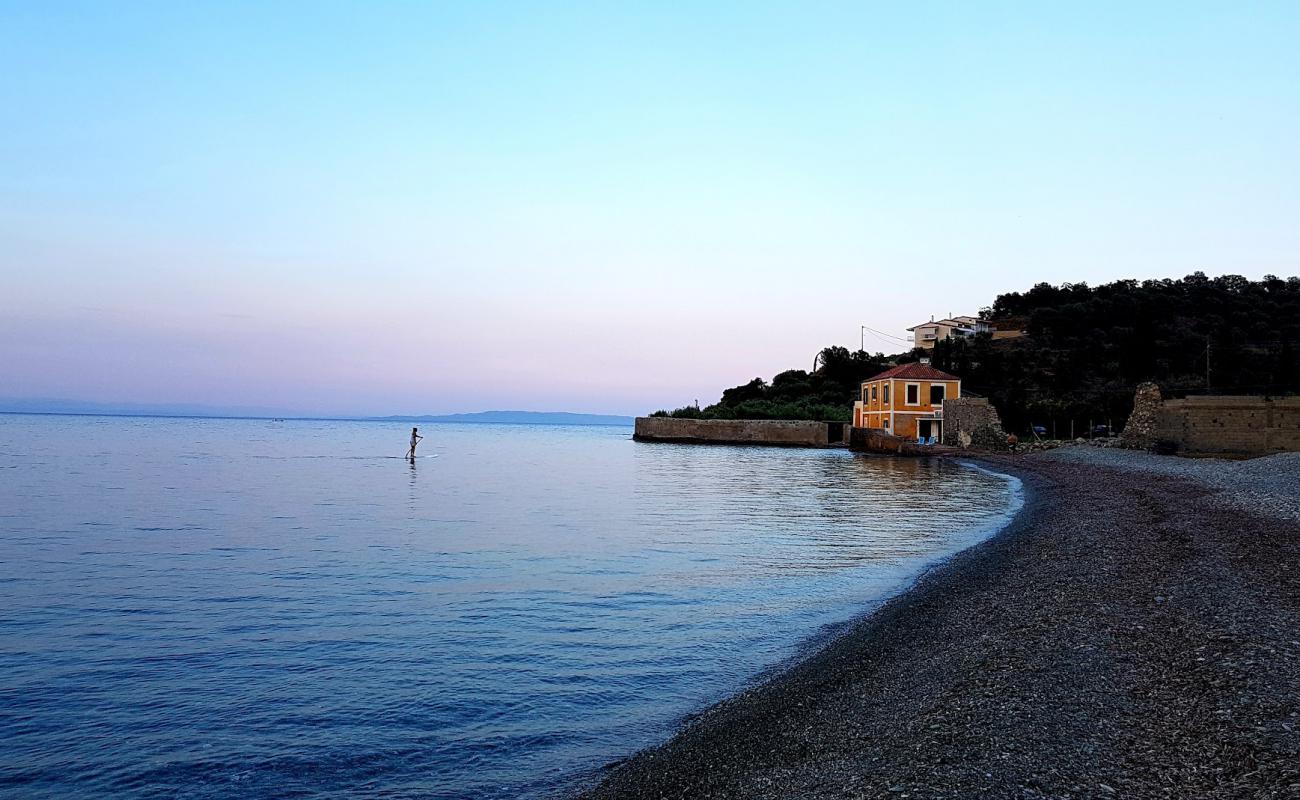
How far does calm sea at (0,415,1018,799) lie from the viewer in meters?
6.73

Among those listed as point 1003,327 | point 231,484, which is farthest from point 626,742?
point 1003,327

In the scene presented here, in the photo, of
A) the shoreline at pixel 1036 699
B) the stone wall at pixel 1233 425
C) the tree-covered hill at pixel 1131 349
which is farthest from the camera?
the tree-covered hill at pixel 1131 349

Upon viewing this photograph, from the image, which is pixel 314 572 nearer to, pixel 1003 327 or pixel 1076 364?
pixel 1076 364

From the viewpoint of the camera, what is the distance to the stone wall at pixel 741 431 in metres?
76.9

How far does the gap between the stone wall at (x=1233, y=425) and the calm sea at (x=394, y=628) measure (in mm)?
23436

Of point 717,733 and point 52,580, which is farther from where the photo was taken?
point 52,580

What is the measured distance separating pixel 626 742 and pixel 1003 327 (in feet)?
371

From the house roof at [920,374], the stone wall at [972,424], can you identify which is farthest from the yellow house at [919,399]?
the stone wall at [972,424]

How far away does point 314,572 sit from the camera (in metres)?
14.8

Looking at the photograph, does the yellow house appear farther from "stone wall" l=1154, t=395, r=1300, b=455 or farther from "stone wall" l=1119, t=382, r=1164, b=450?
"stone wall" l=1154, t=395, r=1300, b=455

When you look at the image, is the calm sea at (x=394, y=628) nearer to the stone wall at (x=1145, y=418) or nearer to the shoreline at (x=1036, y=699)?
the shoreline at (x=1036, y=699)

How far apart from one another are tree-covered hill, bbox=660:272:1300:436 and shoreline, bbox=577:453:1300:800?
193ft

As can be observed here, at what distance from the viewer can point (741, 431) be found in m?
81.6

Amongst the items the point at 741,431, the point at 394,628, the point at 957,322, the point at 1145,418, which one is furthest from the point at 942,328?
the point at 394,628
